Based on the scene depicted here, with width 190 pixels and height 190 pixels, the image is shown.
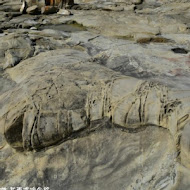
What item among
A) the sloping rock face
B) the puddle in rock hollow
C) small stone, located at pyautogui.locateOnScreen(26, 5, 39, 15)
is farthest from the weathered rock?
the sloping rock face

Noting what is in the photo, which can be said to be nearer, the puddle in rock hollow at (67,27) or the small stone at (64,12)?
the puddle in rock hollow at (67,27)

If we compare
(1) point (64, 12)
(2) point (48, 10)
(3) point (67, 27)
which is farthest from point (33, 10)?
(3) point (67, 27)

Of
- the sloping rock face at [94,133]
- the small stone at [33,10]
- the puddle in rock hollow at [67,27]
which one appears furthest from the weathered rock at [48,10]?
the sloping rock face at [94,133]

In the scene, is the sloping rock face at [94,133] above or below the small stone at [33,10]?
below

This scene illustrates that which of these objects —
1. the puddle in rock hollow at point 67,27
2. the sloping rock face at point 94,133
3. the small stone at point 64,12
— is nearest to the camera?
the sloping rock face at point 94,133

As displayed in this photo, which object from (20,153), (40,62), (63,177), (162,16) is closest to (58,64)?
(40,62)

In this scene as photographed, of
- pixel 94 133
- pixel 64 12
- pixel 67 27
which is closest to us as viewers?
pixel 94 133

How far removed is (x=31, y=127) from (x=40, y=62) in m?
1.42

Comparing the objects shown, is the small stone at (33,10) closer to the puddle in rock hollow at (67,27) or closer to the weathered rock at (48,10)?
the weathered rock at (48,10)

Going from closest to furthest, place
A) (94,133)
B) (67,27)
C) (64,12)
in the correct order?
(94,133), (67,27), (64,12)

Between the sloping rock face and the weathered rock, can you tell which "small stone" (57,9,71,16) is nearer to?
the weathered rock

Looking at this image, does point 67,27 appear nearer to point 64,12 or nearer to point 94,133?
point 64,12

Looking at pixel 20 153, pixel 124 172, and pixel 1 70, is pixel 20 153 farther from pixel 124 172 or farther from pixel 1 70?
pixel 1 70

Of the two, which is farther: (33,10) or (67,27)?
(33,10)
